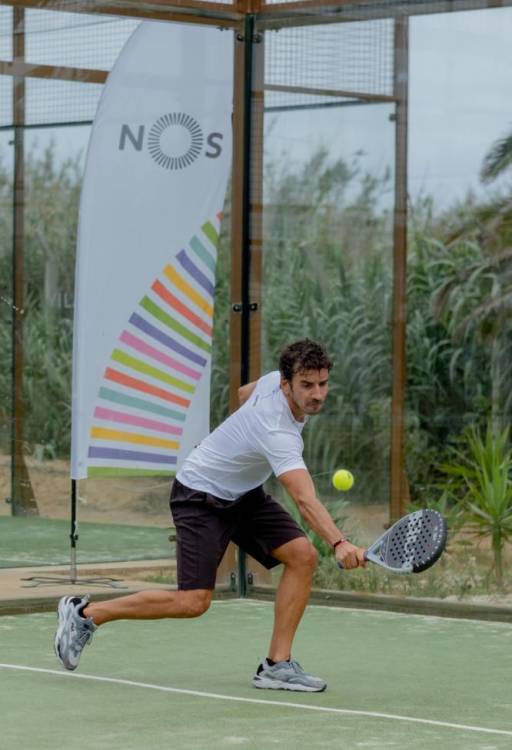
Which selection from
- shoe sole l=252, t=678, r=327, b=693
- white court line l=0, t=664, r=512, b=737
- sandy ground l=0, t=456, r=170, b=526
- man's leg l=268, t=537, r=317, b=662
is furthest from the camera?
sandy ground l=0, t=456, r=170, b=526

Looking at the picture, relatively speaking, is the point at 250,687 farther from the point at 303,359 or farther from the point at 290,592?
the point at 303,359

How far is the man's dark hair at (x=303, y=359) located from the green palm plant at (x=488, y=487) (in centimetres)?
313

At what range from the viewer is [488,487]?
10.2m

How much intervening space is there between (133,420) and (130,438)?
4.1 inches

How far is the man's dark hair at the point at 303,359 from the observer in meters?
7.26

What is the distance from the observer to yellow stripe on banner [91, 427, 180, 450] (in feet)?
34.5

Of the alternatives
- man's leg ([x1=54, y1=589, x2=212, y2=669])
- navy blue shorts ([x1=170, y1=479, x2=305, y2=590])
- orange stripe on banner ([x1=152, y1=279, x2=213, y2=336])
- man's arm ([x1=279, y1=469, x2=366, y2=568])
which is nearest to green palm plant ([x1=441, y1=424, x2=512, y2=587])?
orange stripe on banner ([x1=152, y1=279, x2=213, y2=336])

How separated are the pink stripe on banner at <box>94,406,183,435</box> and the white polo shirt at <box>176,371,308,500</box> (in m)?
2.80

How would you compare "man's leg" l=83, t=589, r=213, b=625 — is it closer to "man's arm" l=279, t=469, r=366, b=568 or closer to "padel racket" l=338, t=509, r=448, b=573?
"man's arm" l=279, t=469, r=366, b=568

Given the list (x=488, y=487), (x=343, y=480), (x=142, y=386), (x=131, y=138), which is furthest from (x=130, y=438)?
(x=488, y=487)

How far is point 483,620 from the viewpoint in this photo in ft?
32.8

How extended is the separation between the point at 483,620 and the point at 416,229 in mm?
2194

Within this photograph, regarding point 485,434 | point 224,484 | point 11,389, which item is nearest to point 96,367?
point 11,389

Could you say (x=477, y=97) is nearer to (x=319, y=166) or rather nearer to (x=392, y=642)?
(x=319, y=166)
